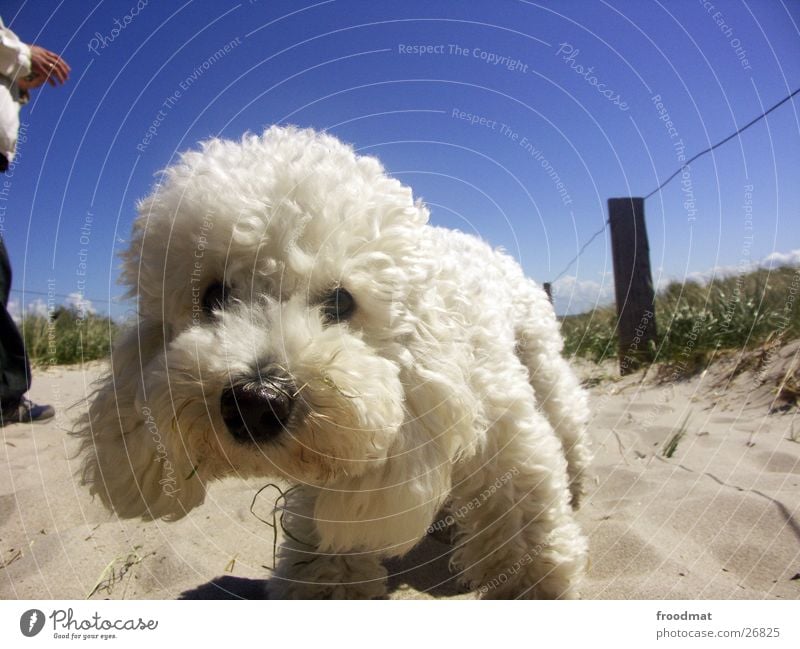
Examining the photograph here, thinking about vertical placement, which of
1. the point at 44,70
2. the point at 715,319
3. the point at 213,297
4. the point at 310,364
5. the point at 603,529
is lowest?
the point at 603,529

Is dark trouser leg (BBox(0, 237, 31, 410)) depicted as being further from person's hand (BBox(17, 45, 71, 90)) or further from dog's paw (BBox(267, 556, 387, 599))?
dog's paw (BBox(267, 556, 387, 599))

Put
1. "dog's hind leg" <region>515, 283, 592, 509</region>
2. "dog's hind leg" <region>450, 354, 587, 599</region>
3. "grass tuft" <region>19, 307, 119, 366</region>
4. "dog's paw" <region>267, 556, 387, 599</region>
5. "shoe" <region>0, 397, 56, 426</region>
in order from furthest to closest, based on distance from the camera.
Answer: "grass tuft" <region>19, 307, 119, 366</region> < "shoe" <region>0, 397, 56, 426</region> < "dog's hind leg" <region>515, 283, 592, 509</region> < "dog's paw" <region>267, 556, 387, 599</region> < "dog's hind leg" <region>450, 354, 587, 599</region>

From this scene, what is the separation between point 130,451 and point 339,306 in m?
0.80

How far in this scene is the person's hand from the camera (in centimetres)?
183

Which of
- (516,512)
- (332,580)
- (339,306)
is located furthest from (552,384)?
(339,306)

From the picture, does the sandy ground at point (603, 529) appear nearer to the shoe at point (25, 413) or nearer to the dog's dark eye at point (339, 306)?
the shoe at point (25, 413)

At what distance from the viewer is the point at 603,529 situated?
2.54 meters

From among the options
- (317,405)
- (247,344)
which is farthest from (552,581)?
(247,344)

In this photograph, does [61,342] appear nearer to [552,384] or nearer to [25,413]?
[25,413]

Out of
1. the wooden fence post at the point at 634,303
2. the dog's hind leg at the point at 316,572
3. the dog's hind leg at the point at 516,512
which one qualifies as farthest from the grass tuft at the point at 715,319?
the dog's hind leg at the point at 316,572

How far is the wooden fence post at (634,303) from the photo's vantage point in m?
5.25

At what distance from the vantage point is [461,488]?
2.23m

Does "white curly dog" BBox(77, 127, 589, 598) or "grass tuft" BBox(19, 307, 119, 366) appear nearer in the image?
"white curly dog" BBox(77, 127, 589, 598)

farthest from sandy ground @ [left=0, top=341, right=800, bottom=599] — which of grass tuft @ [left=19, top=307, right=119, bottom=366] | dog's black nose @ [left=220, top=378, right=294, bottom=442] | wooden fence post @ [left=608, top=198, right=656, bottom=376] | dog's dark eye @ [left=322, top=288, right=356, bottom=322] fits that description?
wooden fence post @ [left=608, top=198, right=656, bottom=376]
